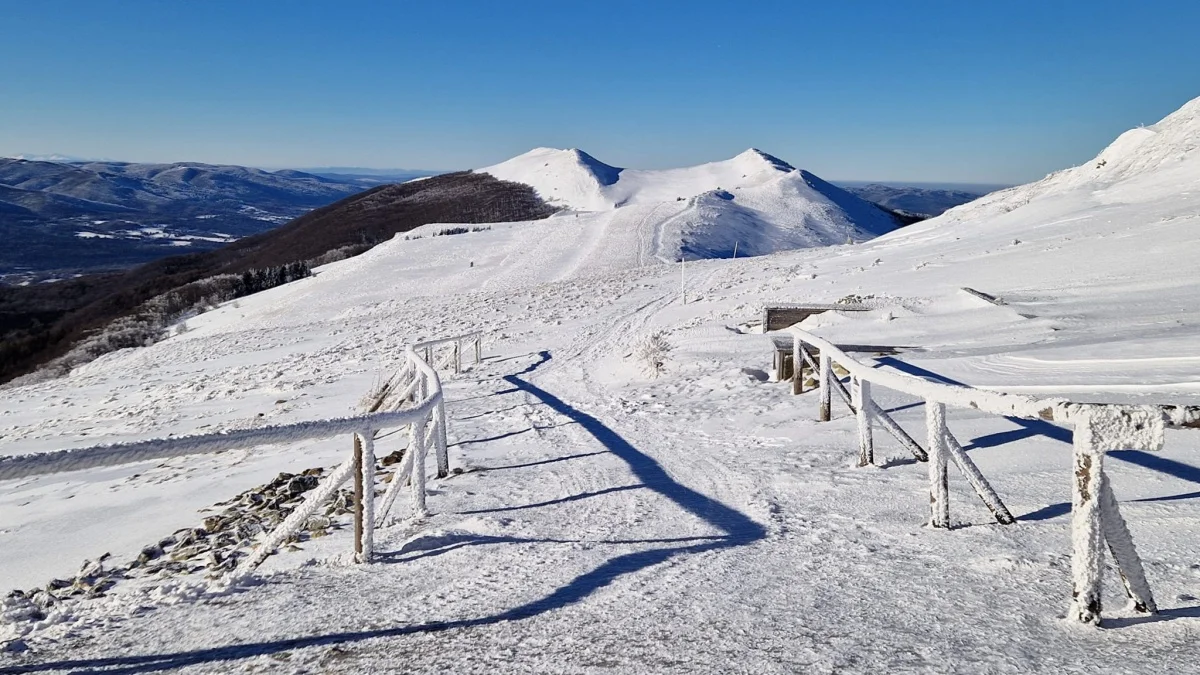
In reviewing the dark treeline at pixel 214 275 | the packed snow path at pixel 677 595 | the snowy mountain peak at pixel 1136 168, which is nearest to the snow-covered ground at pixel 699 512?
the packed snow path at pixel 677 595

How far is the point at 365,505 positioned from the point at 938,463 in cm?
364

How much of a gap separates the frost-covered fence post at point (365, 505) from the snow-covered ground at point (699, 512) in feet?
0.57

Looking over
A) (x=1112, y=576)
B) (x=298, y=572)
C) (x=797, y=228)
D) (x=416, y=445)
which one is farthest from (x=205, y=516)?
(x=797, y=228)

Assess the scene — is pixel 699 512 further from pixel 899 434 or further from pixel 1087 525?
pixel 1087 525

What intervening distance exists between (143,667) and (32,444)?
50.2ft

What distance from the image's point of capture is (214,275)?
6306 centimetres

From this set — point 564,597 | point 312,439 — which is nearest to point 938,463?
point 564,597

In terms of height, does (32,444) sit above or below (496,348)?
below

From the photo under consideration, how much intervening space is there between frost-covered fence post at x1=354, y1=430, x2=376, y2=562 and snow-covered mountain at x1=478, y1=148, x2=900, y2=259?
37.1 metres

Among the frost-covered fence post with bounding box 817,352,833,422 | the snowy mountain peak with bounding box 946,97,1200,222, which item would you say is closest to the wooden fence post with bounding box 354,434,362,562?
the frost-covered fence post with bounding box 817,352,833,422

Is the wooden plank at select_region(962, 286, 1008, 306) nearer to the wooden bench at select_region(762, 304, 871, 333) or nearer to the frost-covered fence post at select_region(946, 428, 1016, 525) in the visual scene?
the wooden bench at select_region(762, 304, 871, 333)

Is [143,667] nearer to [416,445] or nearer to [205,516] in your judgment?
[416,445]

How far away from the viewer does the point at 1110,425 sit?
3246 mm

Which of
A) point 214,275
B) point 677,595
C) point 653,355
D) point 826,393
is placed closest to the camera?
point 677,595
